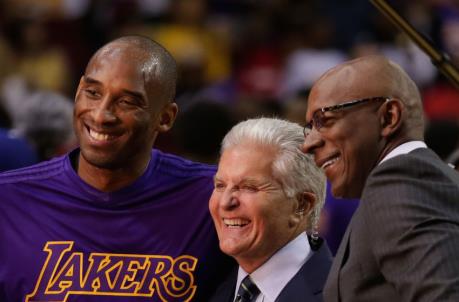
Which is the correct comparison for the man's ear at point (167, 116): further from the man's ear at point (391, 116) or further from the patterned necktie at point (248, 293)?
the man's ear at point (391, 116)

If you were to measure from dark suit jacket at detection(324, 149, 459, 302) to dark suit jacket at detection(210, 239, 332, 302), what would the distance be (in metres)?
0.68

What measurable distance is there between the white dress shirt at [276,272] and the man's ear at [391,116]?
82cm

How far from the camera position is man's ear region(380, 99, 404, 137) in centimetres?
317

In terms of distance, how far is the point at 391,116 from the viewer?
3.20 metres

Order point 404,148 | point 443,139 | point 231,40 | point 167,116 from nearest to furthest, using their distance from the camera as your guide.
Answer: point 404,148, point 167,116, point 443,139, point 231,40

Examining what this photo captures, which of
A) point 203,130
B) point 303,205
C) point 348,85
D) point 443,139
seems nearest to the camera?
point 348,85

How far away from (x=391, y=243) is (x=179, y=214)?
138 centimetres

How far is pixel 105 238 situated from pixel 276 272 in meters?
0.64

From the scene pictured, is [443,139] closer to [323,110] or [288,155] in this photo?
[288,155]

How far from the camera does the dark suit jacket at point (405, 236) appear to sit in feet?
9.04

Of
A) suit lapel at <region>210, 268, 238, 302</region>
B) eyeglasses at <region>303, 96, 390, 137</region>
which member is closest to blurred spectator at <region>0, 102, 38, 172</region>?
suit lapel at <region>210, 268, 238, 302</region>

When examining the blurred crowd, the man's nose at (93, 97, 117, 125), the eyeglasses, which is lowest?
the eyeglasses

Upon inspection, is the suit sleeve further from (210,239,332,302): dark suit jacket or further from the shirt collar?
(210,239,332,302): dark suit jacket

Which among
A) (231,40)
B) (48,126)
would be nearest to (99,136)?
(48,126)
